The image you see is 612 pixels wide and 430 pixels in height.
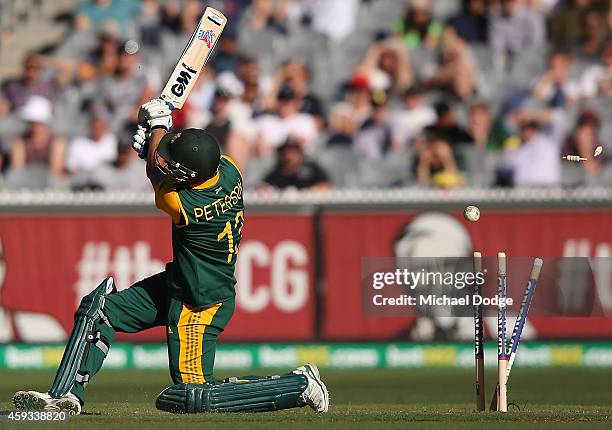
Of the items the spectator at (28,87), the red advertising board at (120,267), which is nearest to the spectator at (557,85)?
the red advertising board at (120,267)

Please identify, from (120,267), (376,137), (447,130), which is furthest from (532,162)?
(120,267)

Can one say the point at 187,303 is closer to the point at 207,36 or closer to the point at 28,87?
the point at 207,36

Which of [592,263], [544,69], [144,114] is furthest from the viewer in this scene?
[544,69]

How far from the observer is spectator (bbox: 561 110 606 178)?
14578 mm

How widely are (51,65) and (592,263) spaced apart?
795 cm

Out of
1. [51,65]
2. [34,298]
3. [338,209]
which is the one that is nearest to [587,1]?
[338,209]

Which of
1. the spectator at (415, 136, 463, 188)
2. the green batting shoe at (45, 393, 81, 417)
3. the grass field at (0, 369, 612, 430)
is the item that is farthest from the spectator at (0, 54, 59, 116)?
the green batting shoe at (45, 393, 81, 417)

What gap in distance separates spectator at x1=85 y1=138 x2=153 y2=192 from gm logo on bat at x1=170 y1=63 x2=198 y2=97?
19.8 feet

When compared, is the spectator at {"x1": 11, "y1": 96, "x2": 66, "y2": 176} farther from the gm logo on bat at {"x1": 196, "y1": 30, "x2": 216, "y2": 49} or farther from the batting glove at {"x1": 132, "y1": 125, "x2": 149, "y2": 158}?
the batting glove at {"x1": 132, "y1": 125, "x2": 149, "y2": 158}

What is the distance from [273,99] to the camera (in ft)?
51.9

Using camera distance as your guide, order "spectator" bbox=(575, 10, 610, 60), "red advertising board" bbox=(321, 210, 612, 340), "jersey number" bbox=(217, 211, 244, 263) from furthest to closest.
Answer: "spectator" bbox=(575, 10, 610, 60)
"red advertising board" bbox=(321, 210, 612, 340)
"jersey number" bbox=(217, 211, 244, 263)

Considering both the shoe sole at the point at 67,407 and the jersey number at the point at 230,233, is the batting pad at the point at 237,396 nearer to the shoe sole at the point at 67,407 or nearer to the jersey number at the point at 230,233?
the shoe sole at the point at 67,407

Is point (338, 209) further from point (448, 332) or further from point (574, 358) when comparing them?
point (574, 358)

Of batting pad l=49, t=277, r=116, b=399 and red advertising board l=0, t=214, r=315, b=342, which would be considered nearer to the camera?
batting pad l=49, t=277, r=116, b=399
